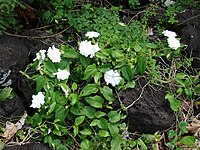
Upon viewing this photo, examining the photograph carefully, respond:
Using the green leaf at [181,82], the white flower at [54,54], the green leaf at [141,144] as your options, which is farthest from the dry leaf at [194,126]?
the white flower at [54,54]

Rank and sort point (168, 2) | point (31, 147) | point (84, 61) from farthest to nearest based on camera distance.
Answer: point (168, 2) → point (84, 61) → point (31, 147)

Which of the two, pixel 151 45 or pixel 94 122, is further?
pixel 151 45

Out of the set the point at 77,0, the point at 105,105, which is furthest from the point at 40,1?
the point at 105,105

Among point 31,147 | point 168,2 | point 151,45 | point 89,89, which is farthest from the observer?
point 168,2

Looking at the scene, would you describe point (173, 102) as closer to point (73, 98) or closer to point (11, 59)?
point (73, 98)

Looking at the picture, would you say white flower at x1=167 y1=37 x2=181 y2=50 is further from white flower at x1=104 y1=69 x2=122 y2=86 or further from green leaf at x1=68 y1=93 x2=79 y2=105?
green leaf at x1=68 y1=93 x2=79 y2=105

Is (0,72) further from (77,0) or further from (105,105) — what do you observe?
(77,0)

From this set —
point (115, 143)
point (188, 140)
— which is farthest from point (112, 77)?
point (188, 140)
